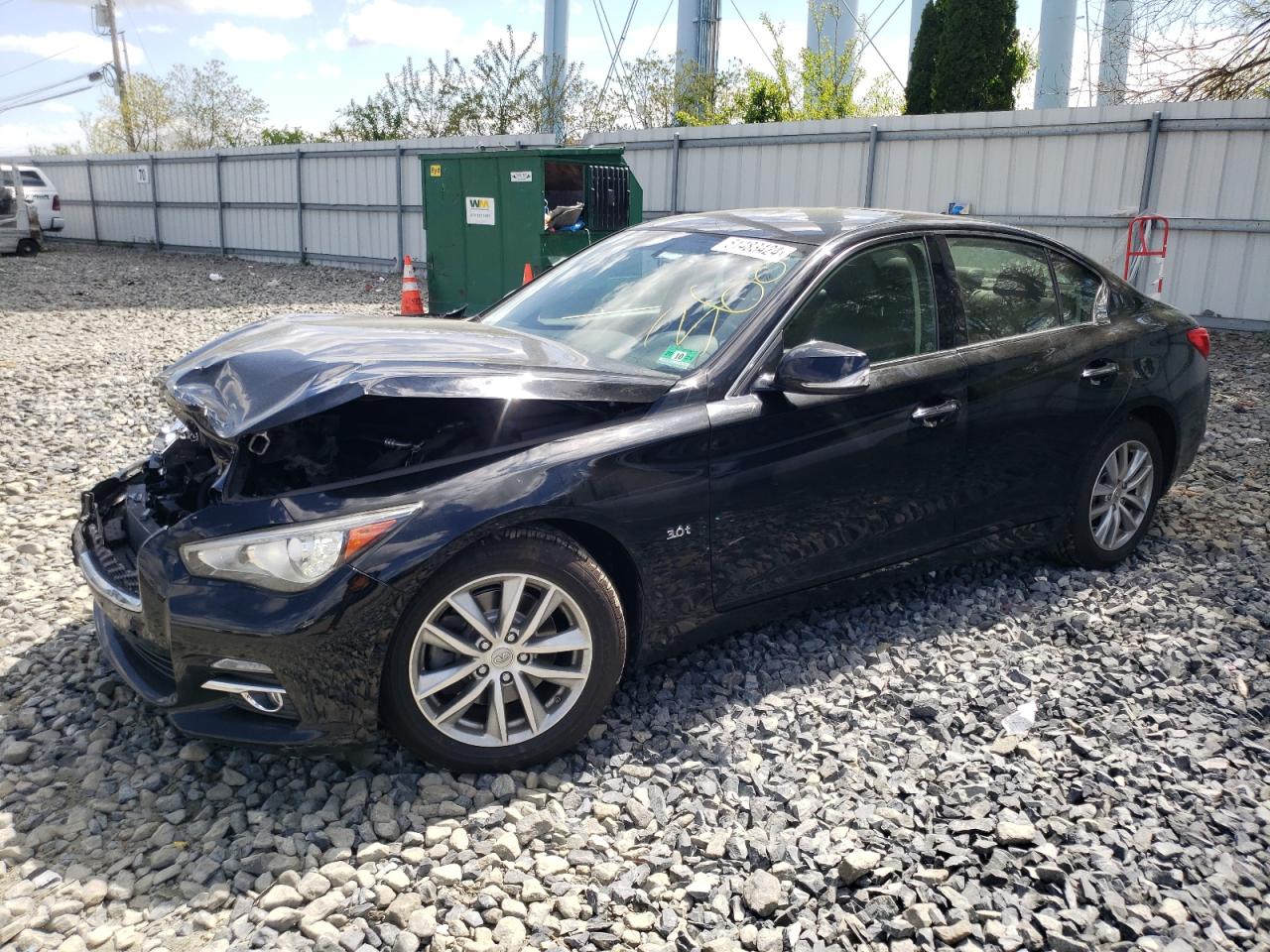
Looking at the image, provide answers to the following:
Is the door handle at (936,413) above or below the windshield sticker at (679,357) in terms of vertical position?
below

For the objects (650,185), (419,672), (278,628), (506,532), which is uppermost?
(650,185)

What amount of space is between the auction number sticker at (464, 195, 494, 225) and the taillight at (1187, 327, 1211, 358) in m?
8.36

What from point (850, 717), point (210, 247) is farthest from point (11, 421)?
point (210, 247)

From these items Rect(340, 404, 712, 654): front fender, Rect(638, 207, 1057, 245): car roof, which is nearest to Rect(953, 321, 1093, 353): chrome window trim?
Rect(638, 207, 1057, 245): car roof

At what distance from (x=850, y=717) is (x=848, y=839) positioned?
664 millimetres

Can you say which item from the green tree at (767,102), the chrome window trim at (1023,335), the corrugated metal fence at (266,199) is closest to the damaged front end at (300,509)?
the chrome window trim at (1023,335)

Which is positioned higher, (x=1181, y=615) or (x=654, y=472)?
(x=654, y=472)

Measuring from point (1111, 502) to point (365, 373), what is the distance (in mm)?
3397

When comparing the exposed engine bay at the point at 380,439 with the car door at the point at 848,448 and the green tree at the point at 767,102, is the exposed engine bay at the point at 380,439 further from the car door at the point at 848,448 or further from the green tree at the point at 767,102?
the green tree at the point at 767,102

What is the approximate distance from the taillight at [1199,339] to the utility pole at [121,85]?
145 ft

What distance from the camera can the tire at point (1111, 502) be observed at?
14.7ft

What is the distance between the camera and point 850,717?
341cm

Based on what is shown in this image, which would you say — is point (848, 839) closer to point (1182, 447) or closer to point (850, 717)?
point (850, 717)

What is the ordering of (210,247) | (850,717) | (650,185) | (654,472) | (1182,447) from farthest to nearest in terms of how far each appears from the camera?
(210,247), (650,185), (1182,447), (850,717), (654,472)
